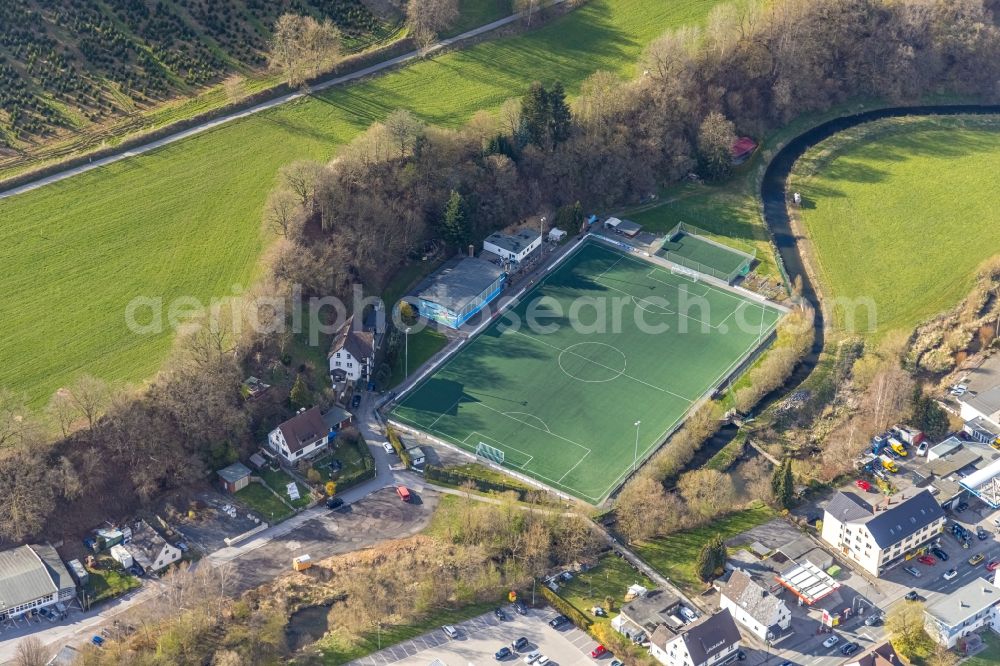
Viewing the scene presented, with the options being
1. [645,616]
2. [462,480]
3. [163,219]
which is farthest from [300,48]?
[645,616]

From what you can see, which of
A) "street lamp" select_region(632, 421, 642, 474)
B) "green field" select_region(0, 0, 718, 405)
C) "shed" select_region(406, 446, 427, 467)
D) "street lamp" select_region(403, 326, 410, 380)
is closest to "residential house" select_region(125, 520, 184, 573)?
"green field" select_region(0, 0, 718, 405)

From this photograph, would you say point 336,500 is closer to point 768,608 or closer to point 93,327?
point 93,327

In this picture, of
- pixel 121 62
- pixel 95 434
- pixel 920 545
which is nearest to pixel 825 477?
pixel 920 545

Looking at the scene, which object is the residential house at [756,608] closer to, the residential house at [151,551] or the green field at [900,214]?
the green field at [900,214]

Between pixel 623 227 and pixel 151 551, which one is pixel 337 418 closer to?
pixel 151 551

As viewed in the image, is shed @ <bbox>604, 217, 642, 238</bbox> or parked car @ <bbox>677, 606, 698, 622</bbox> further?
shed @ <bbox>604, 217, 642, 238</bbox>

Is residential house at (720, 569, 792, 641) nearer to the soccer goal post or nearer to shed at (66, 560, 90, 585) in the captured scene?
the soccer goal post

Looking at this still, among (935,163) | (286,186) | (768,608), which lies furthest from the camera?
(935,163)
